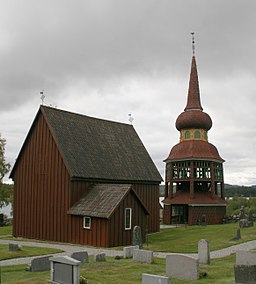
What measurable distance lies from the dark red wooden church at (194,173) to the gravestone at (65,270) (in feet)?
113

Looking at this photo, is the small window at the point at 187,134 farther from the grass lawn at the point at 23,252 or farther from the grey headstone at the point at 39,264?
the grey headstone at the point at 39,264

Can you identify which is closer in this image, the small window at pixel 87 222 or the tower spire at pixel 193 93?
the small window at pixel 87 222

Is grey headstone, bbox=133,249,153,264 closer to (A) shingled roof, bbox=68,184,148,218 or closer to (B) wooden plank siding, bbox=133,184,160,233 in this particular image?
(A) shingled roof, bbox=68,184,148,218

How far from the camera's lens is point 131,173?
121 ft

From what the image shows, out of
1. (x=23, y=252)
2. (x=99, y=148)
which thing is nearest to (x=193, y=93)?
(x=99, y=148)

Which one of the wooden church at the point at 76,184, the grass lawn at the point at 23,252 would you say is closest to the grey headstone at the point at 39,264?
the grass lawn at the point at 23,252

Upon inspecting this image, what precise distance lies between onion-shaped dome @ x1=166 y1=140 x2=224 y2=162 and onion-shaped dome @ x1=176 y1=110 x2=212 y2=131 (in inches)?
75.3

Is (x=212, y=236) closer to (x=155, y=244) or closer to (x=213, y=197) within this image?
(x=155, y=244)

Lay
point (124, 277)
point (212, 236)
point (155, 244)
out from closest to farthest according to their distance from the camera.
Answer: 1. point (124, 277)
2. point (155, 244)
3. point (212, 236)

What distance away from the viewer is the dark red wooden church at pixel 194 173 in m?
48.2

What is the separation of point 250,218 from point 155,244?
572 inches

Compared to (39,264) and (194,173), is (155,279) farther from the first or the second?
(194,173)

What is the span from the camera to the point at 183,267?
1586 cm

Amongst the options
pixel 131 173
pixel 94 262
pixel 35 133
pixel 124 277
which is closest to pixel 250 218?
pixel 131 173
